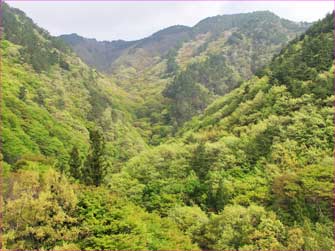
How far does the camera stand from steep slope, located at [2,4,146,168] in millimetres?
109062

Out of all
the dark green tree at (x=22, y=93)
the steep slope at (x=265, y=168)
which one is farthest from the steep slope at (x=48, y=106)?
the steep slope at (x=265, y=168)

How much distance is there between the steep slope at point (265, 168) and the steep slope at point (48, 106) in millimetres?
35865

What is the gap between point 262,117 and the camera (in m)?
84.6

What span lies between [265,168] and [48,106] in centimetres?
8749

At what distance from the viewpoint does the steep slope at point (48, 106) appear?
10906 centimetres

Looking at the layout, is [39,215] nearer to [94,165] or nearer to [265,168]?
[94,165]

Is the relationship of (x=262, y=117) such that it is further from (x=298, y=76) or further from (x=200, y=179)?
(x=200, y=179)

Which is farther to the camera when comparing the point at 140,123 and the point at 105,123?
the point at 140,123

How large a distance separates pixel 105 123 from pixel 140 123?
115ft

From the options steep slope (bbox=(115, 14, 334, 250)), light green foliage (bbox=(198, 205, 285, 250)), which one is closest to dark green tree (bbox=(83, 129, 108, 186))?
steep slope (bbox=(115, 14, 334, 250))

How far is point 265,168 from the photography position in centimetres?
6781

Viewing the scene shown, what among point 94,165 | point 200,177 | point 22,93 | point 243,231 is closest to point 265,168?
point 200,177

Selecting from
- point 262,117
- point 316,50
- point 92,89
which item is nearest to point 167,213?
point 262,117

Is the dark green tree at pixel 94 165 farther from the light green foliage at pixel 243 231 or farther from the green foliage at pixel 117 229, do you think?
the light green foliage at pixel 243 231
